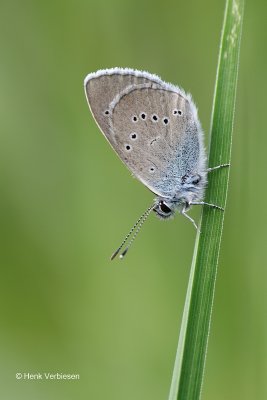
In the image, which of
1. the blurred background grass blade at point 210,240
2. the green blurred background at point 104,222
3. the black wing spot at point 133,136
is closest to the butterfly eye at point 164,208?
the green blurred background at point 104,222

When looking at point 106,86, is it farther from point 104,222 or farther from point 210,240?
point 210,240

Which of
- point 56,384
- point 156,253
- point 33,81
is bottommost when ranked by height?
point 56,384

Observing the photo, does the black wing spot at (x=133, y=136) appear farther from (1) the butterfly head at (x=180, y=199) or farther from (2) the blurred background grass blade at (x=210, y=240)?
(2) the blurred background grass blade at (x=210, y=240)

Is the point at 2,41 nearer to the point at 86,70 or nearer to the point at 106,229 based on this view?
the point at 86,70

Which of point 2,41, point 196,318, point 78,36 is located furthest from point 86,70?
point 196,318

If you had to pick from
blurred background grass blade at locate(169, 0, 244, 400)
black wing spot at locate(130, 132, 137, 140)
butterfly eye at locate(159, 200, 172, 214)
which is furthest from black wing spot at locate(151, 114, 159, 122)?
blurred background grass blade at locate(169, 0, 244, 400)

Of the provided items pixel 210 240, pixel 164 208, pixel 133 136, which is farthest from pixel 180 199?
pixel 210 240
